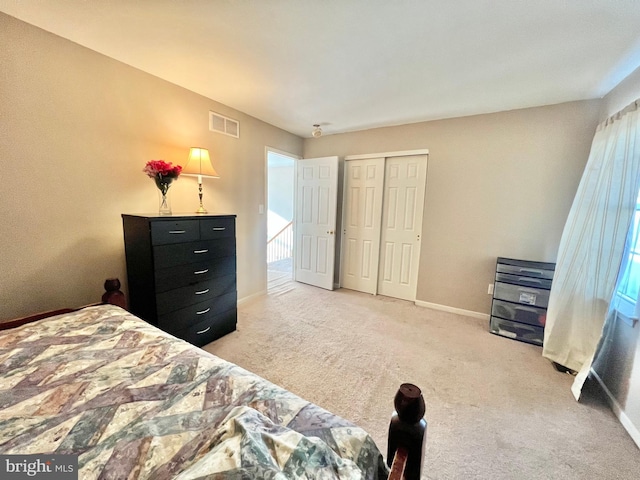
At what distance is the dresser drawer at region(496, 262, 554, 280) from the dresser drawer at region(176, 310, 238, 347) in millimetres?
2880

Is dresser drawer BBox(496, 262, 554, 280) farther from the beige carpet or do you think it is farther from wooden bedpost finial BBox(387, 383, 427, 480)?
wooden bedpost finial BBox(387, 383, 427, 480)

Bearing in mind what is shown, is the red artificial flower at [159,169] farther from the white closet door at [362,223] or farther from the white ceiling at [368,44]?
the white closet door at [362,223]

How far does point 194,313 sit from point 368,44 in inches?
99.7

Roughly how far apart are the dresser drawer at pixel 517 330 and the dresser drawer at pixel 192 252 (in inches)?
114

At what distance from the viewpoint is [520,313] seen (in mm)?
2662

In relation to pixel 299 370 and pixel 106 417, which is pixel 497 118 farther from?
pixel 106 417

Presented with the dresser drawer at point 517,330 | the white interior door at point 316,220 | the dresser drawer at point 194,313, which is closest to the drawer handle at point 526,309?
the dresser drawer at point 517,330

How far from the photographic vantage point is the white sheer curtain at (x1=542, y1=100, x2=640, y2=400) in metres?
1.87

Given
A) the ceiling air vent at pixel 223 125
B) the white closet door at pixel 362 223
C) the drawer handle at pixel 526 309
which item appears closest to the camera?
the drawer handle at pixel 526 309

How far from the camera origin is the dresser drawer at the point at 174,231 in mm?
1956

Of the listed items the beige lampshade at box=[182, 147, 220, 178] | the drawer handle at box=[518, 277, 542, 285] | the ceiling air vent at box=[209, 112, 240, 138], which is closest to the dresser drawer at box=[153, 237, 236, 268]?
the beige lampshade at box=[182, 147, 220, 178]

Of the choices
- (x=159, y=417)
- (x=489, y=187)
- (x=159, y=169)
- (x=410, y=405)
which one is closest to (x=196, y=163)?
(x=159, y=169)

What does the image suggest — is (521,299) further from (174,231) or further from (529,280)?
(174,231)

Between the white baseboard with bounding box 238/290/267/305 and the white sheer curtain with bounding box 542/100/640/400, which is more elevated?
the white sheer curtain with bounding box 542/100/640/400
